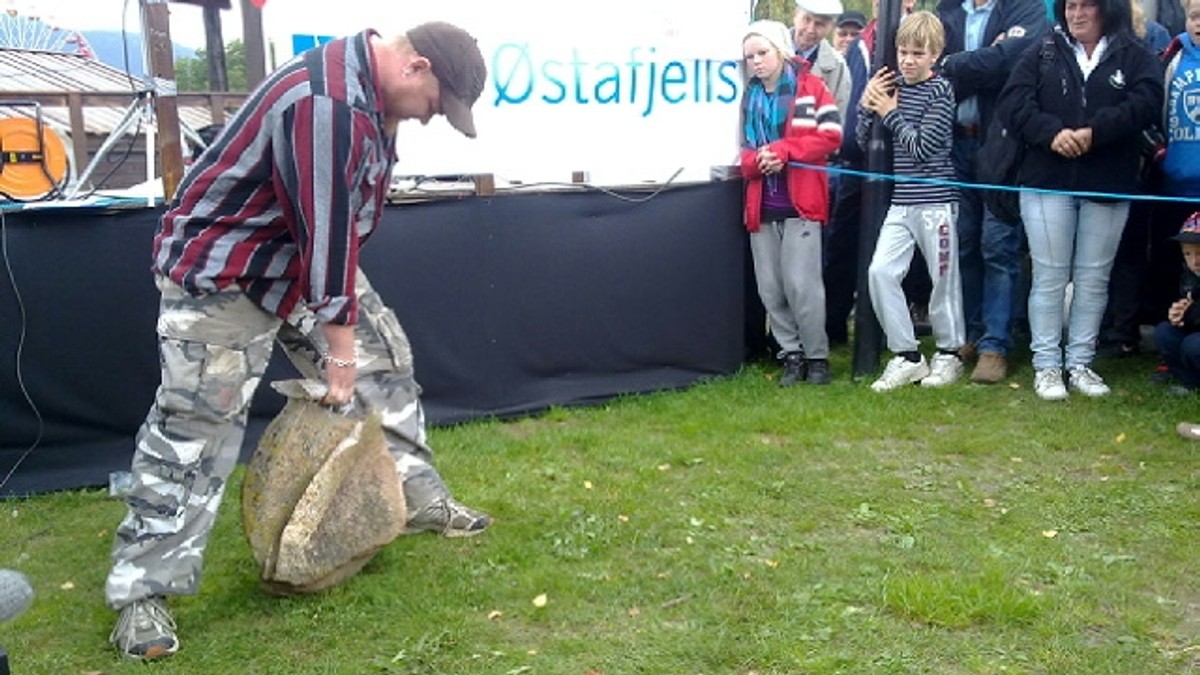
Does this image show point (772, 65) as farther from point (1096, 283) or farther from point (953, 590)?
point (953, 590)

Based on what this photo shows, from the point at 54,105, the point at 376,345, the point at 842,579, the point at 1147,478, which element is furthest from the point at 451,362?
the point at 54,105

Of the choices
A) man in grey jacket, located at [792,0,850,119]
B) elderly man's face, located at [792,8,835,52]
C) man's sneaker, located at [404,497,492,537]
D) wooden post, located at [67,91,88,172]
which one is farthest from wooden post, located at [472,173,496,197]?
wooden post, located at [67,91,88,172]

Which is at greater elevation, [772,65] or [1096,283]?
[772,65]

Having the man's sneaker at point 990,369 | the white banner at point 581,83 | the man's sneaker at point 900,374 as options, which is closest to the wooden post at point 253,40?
the white banner at point 581,83

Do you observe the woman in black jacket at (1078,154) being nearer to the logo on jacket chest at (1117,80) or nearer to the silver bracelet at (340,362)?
the logo on jacket chest at (1117,80)

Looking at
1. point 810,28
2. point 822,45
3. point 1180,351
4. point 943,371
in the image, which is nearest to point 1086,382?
point 1180,351

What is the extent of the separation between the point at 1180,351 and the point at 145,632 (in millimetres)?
4817

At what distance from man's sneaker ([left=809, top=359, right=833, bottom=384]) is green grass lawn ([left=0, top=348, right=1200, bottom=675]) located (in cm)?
67

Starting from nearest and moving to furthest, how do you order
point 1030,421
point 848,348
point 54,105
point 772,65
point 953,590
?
1. point 953,590
2. point 1030,421
3. point 772,65
4. point 848,348
5. point 54,105

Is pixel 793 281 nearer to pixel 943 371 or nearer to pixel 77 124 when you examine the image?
pixel 943 371

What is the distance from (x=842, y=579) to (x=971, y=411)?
7.42ft

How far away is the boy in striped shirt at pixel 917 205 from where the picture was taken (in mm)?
6176

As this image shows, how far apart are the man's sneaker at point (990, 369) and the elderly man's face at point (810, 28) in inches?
79.7

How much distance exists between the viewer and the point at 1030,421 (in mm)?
5672
